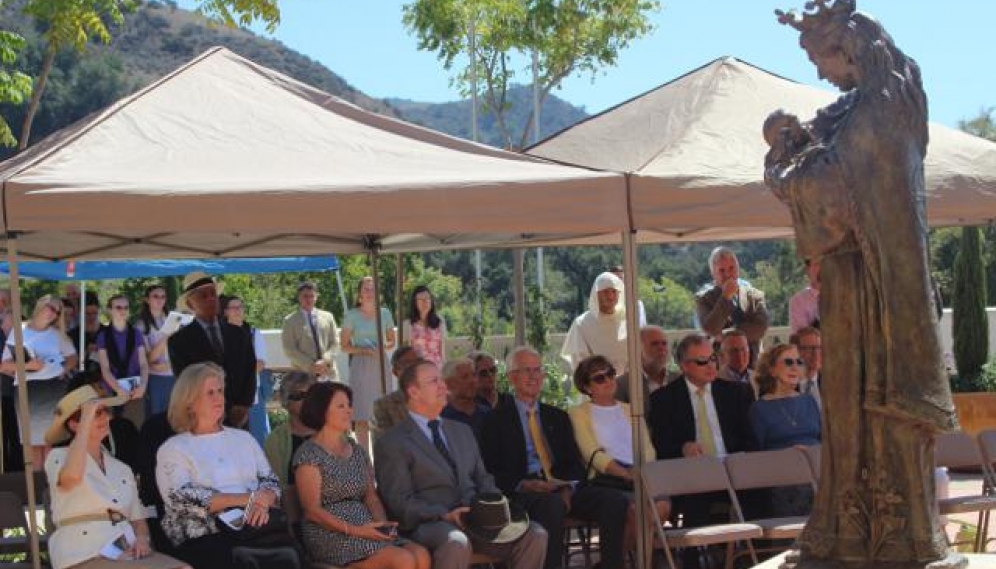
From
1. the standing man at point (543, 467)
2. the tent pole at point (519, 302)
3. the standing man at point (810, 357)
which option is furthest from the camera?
the tent pole at point (519, 302)

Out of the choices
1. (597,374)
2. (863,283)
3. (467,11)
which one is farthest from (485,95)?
(863,283)

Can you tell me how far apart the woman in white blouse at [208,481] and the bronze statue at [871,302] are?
2.95 meters

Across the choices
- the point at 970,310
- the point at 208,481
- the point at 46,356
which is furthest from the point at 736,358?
the point at 970,310

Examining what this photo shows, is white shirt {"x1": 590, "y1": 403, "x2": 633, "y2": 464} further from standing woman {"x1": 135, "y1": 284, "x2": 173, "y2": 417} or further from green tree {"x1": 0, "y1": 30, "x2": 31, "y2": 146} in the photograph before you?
green tree {"x1": 0, "y1": 30, "x2": 31, "y2": 146}

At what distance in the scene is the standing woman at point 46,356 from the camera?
11109mm

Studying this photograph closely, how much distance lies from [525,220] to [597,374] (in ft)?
5.49

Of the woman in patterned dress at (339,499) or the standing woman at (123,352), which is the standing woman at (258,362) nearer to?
the standing woman at (123,352)

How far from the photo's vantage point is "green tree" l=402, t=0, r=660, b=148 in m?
20.3

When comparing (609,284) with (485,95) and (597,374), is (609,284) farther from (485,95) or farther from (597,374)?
(485,95)

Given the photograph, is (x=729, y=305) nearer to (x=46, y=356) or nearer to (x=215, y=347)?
(x=215, y=347)

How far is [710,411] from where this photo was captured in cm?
883

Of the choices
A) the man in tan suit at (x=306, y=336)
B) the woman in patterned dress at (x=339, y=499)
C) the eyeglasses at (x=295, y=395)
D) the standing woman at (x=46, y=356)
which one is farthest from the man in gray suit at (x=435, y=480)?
the man in tan suit at (x=306, y=336)

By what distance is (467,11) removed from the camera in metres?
20.5

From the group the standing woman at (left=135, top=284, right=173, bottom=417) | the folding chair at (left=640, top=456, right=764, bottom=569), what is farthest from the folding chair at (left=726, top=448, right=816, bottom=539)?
the standing woman at (left=135, top=284, right=173, bottom=417)
